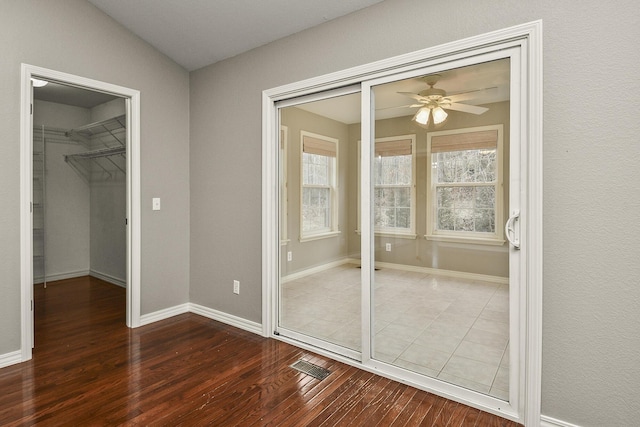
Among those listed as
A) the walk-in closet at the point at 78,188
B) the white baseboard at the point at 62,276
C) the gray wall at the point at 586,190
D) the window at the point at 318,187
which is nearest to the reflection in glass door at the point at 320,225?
the window at the point at 318,187

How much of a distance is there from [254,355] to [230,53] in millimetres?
2633

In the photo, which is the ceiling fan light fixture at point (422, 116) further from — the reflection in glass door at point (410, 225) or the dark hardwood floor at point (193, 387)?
the dark hardwood floor at point (193, 387)

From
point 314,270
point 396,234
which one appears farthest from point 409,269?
point 314,270

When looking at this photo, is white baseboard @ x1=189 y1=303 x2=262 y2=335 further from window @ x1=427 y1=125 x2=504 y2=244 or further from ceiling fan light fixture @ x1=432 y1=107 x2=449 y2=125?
ceiling fan light fixture @ x1=432 y1=107 x2=449 y2=125

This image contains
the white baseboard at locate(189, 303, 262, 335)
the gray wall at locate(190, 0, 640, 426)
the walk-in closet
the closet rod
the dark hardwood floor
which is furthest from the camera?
the walk-in closet

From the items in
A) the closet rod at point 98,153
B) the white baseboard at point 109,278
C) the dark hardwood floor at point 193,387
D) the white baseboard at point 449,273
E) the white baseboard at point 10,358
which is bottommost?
the dark hardwood floor at point 193,387

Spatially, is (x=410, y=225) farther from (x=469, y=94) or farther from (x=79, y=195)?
(x=79, y=195)

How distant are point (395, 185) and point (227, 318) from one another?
2.09 meters

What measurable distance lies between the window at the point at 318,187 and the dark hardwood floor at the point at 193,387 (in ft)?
3.25

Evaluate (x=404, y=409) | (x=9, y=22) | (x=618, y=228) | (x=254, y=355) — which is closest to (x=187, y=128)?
(x=9, y=22)

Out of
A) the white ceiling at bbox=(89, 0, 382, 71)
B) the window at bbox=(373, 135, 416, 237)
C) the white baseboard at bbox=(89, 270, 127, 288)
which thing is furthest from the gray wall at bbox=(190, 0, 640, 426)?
the white baseboard at bbox=(89, 270, 127, 288)

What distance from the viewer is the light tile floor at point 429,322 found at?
6.98ft

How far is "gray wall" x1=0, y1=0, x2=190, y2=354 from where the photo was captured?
2.56m

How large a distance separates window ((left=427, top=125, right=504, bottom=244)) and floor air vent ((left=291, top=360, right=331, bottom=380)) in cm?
119
